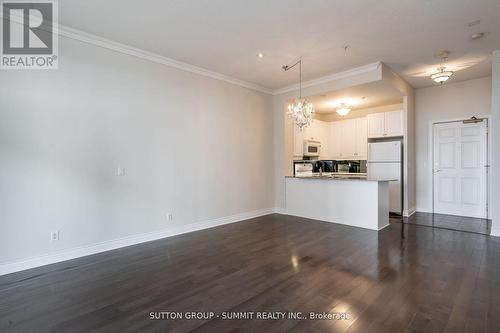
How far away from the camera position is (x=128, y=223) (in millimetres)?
3934

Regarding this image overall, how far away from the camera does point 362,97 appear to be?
19.2 ft

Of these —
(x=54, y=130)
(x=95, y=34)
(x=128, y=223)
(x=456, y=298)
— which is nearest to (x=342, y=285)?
(x=456, y=298)

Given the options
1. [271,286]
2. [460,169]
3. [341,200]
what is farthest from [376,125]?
[271,286]

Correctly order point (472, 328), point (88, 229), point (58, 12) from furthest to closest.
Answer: point (88, 229)
point (58, 12)
point (472, 328)

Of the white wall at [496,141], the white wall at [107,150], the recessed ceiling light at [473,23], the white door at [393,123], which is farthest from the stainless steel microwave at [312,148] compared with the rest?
the recessed ceiling light at [473,23]

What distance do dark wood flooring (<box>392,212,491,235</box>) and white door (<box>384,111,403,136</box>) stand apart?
206 centimetres

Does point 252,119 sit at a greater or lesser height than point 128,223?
greater

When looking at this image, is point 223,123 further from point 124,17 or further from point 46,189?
point 46,189

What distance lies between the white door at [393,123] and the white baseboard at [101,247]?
14.8 ft

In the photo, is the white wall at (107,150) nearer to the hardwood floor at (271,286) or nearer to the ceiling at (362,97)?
the hardwood floor at (271,286)

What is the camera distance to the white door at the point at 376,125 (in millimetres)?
6473

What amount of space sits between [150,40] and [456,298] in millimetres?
4900

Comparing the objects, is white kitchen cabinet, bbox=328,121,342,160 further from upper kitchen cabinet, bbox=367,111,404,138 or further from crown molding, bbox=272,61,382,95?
crown molding, bbox=272,61,382,95

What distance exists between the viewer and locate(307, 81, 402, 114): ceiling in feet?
16.8
